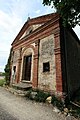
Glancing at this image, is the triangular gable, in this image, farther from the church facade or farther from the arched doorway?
the arched doorway

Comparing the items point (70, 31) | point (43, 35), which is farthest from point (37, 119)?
point (70, 31)

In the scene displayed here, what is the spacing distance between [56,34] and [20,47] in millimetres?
6169

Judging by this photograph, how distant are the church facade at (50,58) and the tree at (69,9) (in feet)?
5.51

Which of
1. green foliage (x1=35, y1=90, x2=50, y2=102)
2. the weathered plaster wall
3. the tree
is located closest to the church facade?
the weathered plaster wall

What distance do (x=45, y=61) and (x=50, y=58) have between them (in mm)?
630

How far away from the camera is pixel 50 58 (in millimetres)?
9445

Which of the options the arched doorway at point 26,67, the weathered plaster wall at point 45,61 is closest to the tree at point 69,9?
the weathered plaster wall at point 45,61

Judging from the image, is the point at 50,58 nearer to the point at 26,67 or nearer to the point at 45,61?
the point at 45,61

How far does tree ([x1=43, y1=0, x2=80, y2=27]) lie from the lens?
6724mm

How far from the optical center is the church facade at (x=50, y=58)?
8602mm

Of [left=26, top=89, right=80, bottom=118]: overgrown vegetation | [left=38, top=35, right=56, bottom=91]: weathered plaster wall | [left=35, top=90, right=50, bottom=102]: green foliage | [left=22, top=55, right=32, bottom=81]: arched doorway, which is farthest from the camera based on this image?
[left=22, top=55, right=32, bottom=81]: arched doorway

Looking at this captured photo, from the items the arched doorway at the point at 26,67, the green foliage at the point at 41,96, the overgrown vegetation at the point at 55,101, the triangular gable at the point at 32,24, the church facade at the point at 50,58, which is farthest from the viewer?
the arched doorway at the point at 26,67

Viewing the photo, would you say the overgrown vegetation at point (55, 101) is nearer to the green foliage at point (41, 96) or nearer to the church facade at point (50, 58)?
the green foliage at point (41, 96)

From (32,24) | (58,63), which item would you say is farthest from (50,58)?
(32,24)
